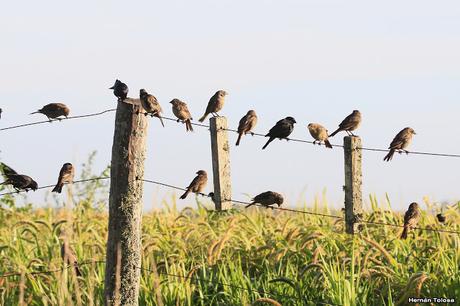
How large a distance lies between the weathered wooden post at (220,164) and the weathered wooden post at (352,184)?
1.45 meters

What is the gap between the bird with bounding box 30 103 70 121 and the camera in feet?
45.8

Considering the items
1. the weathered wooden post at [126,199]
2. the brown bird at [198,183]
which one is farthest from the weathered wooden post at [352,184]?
the weathered wooden post at [126,199]

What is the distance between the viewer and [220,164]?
9.14 meters

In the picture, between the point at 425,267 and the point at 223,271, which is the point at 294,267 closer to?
the point at 223,271

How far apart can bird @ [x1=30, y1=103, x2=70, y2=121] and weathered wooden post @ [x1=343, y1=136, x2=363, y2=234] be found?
642cm

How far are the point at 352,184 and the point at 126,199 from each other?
11.0 feet

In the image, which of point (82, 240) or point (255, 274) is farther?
point (82, 240)

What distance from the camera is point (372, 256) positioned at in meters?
9.01

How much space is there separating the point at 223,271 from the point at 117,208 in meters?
2.78

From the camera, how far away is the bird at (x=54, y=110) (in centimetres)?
1397

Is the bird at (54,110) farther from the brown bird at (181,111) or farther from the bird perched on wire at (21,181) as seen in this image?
the bird perched on wire at (21,181)

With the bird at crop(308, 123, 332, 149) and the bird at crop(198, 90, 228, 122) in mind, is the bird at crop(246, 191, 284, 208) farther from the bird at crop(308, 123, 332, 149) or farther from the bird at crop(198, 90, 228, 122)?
the bird at crop(198, 90, 228, 122)

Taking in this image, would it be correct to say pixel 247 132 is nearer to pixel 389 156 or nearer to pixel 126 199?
pixel 389 156

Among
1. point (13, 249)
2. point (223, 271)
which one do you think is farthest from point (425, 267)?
point (13, 249)
